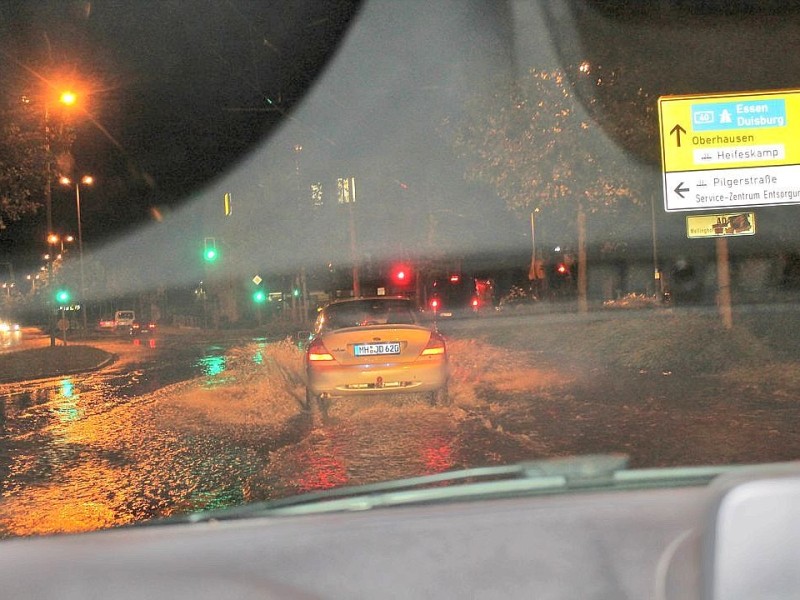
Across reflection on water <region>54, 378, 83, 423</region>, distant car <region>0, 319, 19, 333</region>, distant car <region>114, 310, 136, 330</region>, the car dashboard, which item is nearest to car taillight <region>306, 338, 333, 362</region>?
reflection on water <region>54, 378, 83, 423</region>

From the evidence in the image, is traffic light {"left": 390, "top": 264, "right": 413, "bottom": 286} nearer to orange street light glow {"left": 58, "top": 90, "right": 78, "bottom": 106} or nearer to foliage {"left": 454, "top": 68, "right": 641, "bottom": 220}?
foliage {"left": 454, "top": 68, "right": 641, "bottom": 220}

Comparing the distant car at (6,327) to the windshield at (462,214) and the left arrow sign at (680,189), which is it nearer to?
the windshield at (462,214)

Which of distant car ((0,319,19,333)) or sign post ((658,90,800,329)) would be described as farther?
distant car ((0,319,19,333))

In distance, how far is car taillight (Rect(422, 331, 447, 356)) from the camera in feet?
30.6

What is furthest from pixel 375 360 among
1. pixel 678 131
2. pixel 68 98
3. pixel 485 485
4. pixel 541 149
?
pixel 68 98

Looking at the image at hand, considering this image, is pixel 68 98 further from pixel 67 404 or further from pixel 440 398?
pixel 440 398

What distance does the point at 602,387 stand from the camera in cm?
1205

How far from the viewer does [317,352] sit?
927 cm

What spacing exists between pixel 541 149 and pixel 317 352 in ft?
25.9

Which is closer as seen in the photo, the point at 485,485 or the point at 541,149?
the point at 485,485

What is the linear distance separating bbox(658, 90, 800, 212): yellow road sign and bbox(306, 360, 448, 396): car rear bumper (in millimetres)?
4538

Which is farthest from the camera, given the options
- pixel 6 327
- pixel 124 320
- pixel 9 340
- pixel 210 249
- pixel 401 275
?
pixel 6 327

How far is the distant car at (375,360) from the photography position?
360 inches

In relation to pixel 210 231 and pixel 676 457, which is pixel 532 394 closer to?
pixel 676 457
